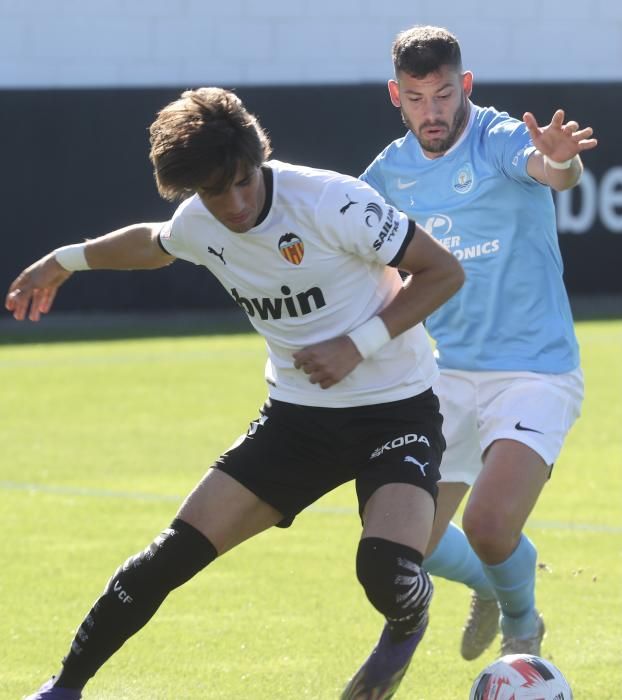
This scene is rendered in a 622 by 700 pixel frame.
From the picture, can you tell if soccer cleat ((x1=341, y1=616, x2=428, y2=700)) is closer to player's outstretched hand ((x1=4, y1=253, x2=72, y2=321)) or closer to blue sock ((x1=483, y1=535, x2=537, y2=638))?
blue sock ((x1=483, y1=535, x2=537, y2=638))

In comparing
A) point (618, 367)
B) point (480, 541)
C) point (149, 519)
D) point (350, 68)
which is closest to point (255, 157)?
point (480, 541)

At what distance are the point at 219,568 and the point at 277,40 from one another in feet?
44.2

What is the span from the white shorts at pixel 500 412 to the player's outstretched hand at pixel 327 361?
3.51 ft

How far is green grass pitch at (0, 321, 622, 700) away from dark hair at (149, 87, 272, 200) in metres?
1.83

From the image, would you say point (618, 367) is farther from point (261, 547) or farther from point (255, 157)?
point (255, 157)

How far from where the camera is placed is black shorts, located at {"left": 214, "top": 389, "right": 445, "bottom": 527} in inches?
187

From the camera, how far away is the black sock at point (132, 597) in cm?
462

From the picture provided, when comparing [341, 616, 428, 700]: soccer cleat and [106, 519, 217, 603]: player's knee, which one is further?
[341, 616, 428, 700]: soccer cleat

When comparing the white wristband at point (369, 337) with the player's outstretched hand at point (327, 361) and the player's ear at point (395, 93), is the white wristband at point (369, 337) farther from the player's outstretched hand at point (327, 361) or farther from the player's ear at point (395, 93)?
the player's ear at point (395, 93)

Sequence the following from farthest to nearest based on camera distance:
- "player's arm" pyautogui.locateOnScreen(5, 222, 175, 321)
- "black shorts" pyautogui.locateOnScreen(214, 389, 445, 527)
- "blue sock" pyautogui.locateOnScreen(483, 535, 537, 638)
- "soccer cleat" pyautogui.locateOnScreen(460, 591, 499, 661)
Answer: "soccer cleat" pyautogui.locateOnScreen(460, 591, 499, 661) → "blue sock" pyautogui.locateOnScreen(483, 535, 537, 638) → "player's arm" pyautogui.locateOnScreen(5, 222, 175, 321) → "black shorts" pyautogui.locateOnScreen(214, 389, 445, 527)

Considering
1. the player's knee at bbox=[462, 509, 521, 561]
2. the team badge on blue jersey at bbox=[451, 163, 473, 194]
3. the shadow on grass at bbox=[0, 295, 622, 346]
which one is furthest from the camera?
the shadow on grass at bbox=[0, 295, 622, 346]

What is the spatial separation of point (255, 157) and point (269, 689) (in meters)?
1.90

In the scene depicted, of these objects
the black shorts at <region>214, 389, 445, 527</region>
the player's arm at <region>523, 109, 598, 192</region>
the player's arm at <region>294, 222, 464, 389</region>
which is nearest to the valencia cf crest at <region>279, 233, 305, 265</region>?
the player's arm at <region>294, 222, 464, 389</region>

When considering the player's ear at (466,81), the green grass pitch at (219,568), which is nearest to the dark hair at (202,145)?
the player's ear at (466,81)
